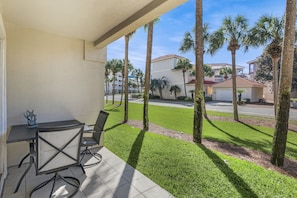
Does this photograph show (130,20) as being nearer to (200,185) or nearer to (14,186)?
(200,185)

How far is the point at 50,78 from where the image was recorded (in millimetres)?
3859

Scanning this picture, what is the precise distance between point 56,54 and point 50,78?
61cm

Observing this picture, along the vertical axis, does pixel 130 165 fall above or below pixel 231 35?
below

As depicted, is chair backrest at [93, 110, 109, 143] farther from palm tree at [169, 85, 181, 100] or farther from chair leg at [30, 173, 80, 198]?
palm tree at [169, 85, 181, 100]

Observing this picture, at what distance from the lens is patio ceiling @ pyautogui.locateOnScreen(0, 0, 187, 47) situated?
2516 mm

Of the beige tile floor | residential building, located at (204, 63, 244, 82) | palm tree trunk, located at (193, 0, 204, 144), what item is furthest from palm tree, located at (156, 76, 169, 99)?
the beige tile floor

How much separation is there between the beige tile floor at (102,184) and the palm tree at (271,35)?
8430 millimetres

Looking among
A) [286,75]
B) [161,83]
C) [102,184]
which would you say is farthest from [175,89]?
[102,184]

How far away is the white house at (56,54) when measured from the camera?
2.70 m

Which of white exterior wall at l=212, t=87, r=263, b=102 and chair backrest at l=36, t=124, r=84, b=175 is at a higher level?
white exterior wall at l=212, t=87, r=263, b=102

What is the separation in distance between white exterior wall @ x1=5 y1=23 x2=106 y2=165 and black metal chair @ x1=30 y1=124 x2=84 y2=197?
5.91ft

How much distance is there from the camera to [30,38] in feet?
11.8

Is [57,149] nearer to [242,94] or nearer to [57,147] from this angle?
[57,147]

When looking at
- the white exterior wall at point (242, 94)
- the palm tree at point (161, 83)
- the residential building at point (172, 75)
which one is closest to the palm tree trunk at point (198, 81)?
the residential building at point (172, 75)
